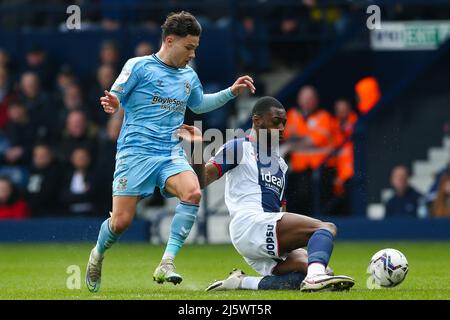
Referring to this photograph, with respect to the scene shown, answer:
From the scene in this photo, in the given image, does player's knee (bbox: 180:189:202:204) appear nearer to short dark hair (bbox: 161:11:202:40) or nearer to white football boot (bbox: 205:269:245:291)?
white football boot (bbox: 205:269:245:291)

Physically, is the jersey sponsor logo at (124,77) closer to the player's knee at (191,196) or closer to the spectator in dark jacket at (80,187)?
the player's knee at (191,196)

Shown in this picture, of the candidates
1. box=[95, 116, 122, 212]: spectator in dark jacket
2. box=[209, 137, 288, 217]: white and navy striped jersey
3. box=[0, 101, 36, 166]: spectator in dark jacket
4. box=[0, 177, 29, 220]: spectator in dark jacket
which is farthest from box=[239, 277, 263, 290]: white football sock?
box=[0, 101, 36, 166]: spectator in dark jacket

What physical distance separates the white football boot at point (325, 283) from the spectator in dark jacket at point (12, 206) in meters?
9.54

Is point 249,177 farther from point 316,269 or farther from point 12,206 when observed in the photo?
point 12,206

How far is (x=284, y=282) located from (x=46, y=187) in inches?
348

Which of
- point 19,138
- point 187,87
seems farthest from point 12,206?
point 187,87

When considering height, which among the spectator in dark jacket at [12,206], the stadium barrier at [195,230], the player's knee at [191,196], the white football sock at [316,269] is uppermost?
the player's knee at [191,196]

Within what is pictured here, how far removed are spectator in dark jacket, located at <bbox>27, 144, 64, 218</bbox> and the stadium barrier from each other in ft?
0.77

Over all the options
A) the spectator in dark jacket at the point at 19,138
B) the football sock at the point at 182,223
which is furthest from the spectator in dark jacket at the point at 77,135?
the football sock at the point at 182,223

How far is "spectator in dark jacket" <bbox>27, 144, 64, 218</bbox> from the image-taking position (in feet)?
60.5

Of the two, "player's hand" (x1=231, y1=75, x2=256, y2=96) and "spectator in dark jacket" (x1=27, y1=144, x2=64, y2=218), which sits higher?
"player's hand" (x1=231, y1=75, x2=256, y2=96)

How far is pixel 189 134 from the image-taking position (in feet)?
34.4

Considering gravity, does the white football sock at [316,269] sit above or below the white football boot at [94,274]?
above

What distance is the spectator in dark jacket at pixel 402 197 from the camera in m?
17.7
